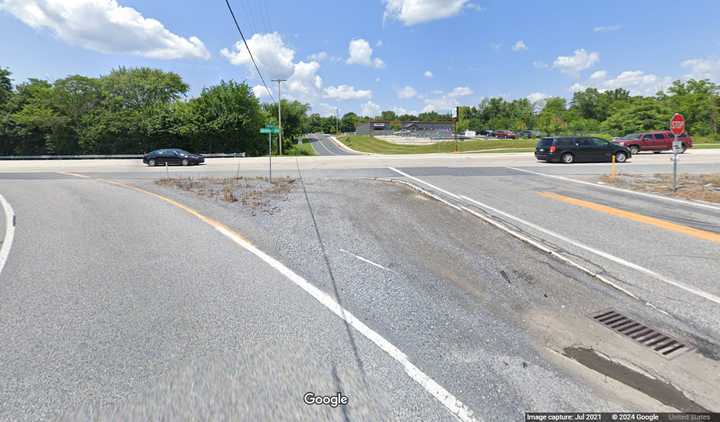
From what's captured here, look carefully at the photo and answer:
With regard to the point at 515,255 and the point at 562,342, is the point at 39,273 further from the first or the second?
the point at 515,255

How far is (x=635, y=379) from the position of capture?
9.44 feet

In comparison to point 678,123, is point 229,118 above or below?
above

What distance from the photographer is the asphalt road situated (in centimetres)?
262

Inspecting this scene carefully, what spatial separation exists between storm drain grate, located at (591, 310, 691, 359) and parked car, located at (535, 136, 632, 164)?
73.4 ft

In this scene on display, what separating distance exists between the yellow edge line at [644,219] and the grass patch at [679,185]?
372cm

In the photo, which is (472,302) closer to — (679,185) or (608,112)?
(679,185)

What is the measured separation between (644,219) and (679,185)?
25.1 feet

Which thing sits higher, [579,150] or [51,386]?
A: [579,150]

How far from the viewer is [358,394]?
103 inches

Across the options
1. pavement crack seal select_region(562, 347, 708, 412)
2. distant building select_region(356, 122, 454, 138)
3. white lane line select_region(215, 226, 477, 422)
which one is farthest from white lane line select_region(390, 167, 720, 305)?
distant building select_region(356, 122, 454, 138)

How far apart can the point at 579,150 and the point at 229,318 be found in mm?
25278

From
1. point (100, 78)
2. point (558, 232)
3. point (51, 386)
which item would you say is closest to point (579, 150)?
point (558, 232)

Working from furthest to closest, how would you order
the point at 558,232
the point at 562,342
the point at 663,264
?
the point at 558,232, the point at 663,264, the point at 562,342

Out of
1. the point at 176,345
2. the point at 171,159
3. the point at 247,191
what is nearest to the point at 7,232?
the point at 247,191
